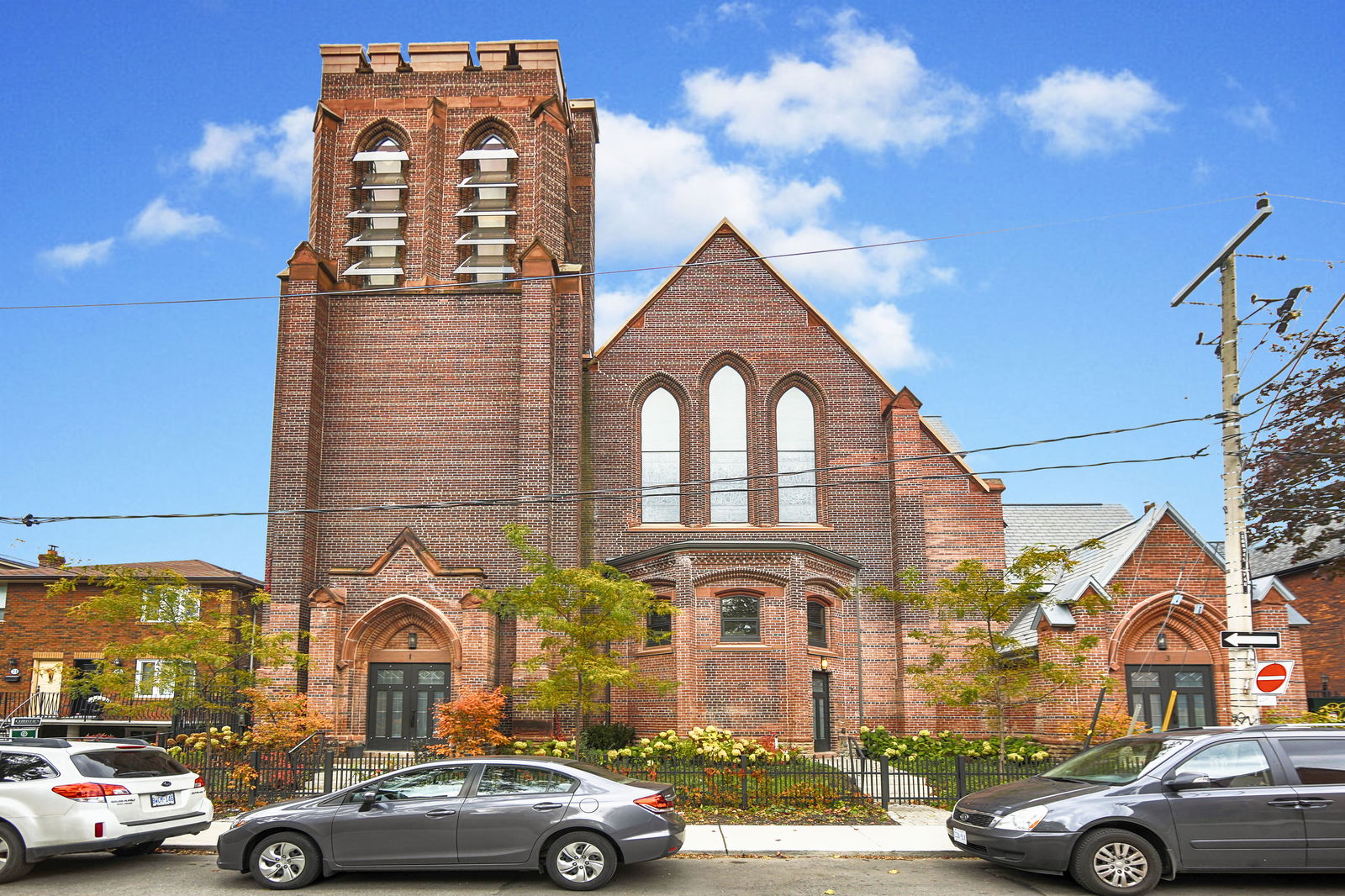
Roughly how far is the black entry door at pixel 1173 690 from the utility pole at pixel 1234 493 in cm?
947

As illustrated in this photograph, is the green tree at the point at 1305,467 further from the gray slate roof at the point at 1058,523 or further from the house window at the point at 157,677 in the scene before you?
the house window at the point at 157,677

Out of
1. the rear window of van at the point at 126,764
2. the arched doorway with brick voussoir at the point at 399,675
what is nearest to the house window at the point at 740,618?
the arched doorway with brick voussoir at the point at 399,675

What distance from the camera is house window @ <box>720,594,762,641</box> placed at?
87.6ft

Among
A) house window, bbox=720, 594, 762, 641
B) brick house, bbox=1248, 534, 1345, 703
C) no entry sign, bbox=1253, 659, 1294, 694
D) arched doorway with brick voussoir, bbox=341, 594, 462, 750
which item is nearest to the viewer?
no entry sign, bbox=1253, 659, 1294, 694

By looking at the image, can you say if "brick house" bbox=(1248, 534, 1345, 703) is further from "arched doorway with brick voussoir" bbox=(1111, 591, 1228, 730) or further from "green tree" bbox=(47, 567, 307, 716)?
"green tree" bbox=(47, 567, 307, 716)

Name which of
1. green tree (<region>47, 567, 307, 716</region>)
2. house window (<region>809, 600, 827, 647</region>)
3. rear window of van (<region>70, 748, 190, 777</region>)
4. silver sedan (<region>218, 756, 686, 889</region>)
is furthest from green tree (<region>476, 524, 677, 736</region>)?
silver sedan (<region>218, 756, 686, 889</region>)

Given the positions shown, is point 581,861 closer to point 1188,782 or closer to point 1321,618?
point 1188,782

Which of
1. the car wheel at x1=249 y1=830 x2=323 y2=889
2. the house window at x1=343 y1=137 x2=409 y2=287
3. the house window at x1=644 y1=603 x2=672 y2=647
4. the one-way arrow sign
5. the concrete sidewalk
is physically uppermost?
the house window at x1=343 y1=137 x2=409 y2=287

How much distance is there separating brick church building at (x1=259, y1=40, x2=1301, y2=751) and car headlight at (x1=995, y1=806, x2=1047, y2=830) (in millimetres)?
13848

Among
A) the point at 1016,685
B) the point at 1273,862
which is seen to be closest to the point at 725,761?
the point at 1016,685

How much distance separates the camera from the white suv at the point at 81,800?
39.9 feet

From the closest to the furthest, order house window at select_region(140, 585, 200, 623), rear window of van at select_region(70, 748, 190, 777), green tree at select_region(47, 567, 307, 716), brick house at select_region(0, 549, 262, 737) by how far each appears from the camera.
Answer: rear window of van at select_region(70, 748, 190, 777) → green tree at select_region(47, 567, 307, 716) → house window at select_region(140, 585, 200, 623) → brick house at select_region(0, 549, 262, 737)

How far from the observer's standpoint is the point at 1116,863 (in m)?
11.6

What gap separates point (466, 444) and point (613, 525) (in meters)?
4.29
